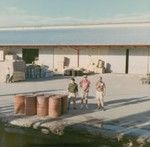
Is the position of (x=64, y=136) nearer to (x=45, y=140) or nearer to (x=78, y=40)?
(x=45, y=140)

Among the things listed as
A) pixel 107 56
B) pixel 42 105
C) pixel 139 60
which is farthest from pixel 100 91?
pixel 107 56

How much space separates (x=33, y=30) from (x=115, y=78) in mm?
25609

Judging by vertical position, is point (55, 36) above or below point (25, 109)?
above

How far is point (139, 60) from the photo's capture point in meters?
45.6

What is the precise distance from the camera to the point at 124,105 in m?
24.6

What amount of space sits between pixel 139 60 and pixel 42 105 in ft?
85.6

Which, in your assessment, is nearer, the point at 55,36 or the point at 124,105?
the point at 124,105

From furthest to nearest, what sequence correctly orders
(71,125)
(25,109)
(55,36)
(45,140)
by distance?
(55,36), (25,109), (71,125), (45,140)

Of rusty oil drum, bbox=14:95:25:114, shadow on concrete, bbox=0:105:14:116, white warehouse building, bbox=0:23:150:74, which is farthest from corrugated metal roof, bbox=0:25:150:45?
rusty oil drum, bbox=14:95:25:114

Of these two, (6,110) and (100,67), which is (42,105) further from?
(100,67)

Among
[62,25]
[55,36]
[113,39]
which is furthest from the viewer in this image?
[62,25]

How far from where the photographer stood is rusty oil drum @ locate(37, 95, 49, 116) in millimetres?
20906

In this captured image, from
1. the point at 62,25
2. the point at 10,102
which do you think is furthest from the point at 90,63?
the point at 10,102

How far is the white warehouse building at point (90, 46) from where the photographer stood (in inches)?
1800
